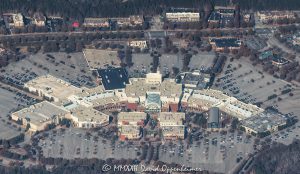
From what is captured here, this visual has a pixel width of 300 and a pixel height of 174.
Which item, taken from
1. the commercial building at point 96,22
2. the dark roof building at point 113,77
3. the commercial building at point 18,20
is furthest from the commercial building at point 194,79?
the commercial building at point 18,20


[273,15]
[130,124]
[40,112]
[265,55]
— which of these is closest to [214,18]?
[273,15]

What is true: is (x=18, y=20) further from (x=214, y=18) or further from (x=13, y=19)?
(x=214, y=18)

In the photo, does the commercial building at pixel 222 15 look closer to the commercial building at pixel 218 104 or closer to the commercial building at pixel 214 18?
the commercial building at pixel 214 18

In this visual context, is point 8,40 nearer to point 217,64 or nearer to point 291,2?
point 217,64

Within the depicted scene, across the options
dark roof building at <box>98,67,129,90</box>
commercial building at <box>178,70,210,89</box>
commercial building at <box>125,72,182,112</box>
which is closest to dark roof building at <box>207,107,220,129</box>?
commercial building at <box>125,72,182,112</box>

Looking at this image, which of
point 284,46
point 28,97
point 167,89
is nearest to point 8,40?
point 28,97
